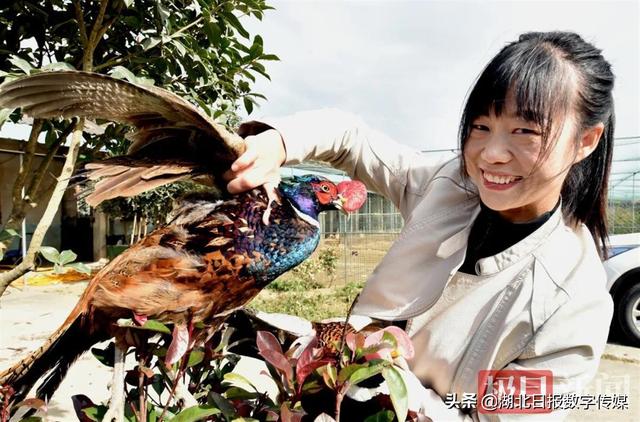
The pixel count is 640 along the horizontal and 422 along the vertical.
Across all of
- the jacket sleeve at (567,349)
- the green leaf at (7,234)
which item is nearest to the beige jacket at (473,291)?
the jacket sleeve at (567,349)

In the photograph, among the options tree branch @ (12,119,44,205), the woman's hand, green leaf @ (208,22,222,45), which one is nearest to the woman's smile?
the woman's hand

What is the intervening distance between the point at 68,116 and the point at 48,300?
23.4 ft

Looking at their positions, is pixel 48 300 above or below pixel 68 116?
below

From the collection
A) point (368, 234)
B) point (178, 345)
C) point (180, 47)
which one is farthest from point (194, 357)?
point (368, 234)

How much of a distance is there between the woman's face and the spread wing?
0.47m

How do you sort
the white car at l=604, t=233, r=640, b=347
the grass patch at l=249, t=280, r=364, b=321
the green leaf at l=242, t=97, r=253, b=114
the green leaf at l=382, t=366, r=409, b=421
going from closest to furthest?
the green leaf at l=382, t=366, r=409, b=421, the green leaf at l=242, t=97, r=253, b=114, the white car at l=604, t=233, r=640, b=347, the grass patch at l=249, t=280, r=364, b=321

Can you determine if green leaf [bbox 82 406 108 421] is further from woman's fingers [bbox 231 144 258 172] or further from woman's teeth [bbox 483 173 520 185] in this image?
woman's teeth [bbox 483 173 520 185]

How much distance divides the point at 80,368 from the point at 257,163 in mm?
3570

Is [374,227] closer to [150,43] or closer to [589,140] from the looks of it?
[150,43]

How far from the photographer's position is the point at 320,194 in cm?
100

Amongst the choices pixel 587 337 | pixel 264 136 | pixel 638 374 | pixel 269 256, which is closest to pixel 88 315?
pixel 269 256

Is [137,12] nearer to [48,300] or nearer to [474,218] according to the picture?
[474,218]

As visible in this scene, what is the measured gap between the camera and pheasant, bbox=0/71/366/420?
2.73 feet

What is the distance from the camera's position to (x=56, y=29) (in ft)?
Result: 5.05
